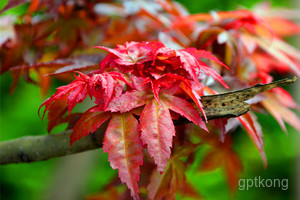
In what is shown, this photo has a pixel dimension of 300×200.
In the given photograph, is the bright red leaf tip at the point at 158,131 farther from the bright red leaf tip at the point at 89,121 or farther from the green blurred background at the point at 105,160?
the green blurred background at the point at 105,160

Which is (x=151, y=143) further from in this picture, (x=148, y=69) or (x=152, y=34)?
(x=152, y=34)

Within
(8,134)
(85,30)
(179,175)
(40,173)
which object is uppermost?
(85,30)

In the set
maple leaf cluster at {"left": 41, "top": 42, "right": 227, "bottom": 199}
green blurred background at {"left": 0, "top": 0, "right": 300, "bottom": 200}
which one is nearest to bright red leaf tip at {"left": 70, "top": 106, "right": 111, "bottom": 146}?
maple leaf cluster at {"left": 41, "top": 42, "right": 227, "bottom": 199}

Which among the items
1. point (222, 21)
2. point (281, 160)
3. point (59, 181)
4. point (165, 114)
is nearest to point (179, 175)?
point (165, 114)

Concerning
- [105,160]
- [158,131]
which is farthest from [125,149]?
[105,160]

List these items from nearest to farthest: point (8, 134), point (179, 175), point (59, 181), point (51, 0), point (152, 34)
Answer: point (179, 175), point (51, 0), point (152, 34), point (59, 181), point (8, 134)

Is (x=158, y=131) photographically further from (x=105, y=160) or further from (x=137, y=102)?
(x=105, y=160)

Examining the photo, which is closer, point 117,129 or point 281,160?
point 117,129

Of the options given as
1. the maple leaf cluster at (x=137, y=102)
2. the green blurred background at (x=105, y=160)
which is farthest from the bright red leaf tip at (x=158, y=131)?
the green blurred background at (x=105, y=160)
